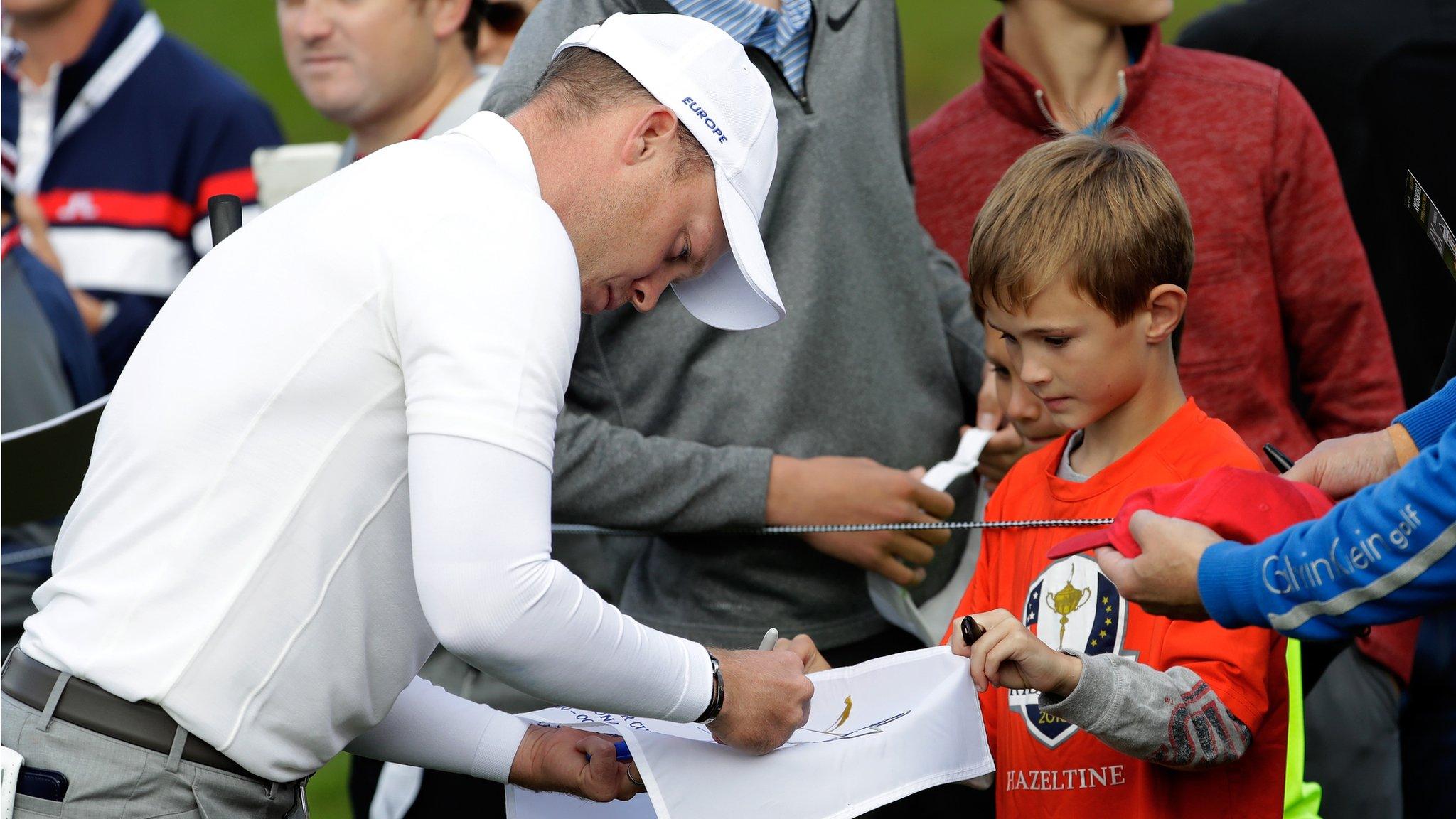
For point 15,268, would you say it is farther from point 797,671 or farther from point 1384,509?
point 1384,509

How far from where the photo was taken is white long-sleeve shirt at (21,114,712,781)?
140 cm

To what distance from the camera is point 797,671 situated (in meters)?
1.79

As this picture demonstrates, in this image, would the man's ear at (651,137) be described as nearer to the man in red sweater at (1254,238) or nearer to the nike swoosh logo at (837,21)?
the nike swoosh logo at (837,21)

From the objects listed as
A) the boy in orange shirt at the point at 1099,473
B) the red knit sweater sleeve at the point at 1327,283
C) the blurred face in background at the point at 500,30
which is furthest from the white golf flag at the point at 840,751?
the blurred face in background at the point at 500,30

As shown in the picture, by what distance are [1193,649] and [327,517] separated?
1019mm

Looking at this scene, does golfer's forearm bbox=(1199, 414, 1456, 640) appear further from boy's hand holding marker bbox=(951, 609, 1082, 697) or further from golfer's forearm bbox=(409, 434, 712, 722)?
golfer's forearm bbox=(409, 434, 712, 722)

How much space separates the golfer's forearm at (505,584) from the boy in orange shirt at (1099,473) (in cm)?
47

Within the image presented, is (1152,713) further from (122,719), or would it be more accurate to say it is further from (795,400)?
(122,719)

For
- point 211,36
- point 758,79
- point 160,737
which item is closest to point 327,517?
point 160,737

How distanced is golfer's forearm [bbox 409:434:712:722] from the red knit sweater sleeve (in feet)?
5.16

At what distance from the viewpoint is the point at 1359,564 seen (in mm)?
1461

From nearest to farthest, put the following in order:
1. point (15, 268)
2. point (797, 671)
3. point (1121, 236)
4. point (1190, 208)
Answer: point (797, 671)
point (1121, 236)
point (1190, 208)
point (15, 268)

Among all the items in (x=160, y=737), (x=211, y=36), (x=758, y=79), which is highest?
(x=758, y=79)

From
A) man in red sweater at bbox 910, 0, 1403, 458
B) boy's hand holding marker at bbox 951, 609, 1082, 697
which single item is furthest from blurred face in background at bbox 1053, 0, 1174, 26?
boy's hand holding marker at bbox 951, 609, 1082, 697
